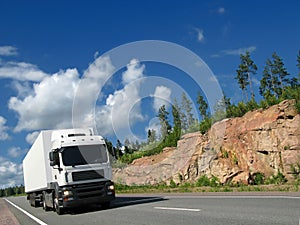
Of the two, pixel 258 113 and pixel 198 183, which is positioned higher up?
pixel 258 113

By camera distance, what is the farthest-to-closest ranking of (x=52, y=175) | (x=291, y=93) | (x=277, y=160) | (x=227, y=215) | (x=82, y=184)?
(x=291, y=93), (x=277, y=160), (x=52, y=175), (x=82, y=184), (x=227, y=215)

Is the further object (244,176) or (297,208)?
(244,176)

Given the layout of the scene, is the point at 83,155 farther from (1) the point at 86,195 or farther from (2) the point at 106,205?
(2) the point at 106,205

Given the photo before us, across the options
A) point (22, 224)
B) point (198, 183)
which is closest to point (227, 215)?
point (22, 224)

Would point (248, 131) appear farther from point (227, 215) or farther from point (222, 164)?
point (227, 215)

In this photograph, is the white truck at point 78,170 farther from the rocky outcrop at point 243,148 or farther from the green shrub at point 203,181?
the green shrub at point 203,181

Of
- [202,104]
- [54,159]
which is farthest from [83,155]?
[202,104]

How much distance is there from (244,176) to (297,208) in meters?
21.1

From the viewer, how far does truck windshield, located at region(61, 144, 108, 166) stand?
1468 cm

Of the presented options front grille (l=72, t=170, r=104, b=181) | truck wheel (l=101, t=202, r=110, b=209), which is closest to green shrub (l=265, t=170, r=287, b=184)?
truck wheel (l=101, t=202, r=110, b=209)

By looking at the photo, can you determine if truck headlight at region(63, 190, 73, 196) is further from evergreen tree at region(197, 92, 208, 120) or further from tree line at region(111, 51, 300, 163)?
evergreen tree at region(197, 92, 208, 120)

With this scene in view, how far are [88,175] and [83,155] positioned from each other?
822 mm

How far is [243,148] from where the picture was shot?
3250 centimetres

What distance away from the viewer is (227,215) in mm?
9578
